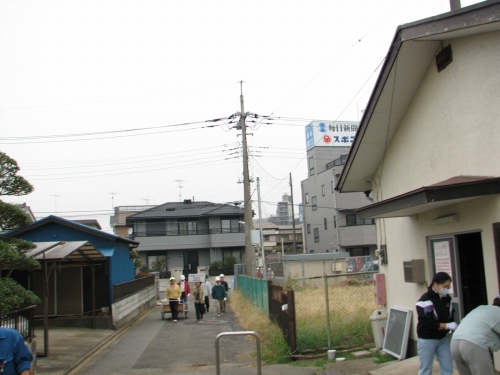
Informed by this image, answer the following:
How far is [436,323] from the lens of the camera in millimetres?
6465

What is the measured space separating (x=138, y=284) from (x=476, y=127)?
68.8 ft

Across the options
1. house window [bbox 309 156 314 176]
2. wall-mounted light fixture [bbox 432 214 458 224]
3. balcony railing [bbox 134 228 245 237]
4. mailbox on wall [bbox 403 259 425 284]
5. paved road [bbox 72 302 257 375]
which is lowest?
paved road [bbox 72 302 257 375]

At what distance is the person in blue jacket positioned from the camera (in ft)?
16.3

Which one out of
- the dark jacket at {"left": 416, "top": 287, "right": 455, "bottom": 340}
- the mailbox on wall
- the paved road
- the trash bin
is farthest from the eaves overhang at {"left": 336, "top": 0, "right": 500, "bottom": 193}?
the paved road

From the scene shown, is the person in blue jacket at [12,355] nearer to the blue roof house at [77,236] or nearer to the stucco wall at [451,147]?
the stucco wall at [451,147]

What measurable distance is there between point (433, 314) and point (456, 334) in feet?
3.13

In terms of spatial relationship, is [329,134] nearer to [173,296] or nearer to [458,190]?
[173,296]

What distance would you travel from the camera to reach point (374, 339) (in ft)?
36.5

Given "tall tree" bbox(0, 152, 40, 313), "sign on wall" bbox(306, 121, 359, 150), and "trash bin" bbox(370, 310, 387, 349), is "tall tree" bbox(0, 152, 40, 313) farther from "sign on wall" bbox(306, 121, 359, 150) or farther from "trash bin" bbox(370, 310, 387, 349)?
"sign on wall" bbox(306, 121, 359, 150)

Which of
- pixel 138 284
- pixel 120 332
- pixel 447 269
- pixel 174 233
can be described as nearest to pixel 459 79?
pixel 447 269

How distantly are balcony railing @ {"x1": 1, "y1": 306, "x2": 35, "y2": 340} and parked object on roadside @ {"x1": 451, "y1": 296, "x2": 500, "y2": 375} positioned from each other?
7.96m

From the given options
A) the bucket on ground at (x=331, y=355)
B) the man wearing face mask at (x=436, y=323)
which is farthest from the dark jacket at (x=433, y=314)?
the bucket on ground at (x=331, y=355)

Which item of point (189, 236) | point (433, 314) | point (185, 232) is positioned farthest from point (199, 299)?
point (185, 232)

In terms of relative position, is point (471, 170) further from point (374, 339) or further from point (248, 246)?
point (248, 246)
